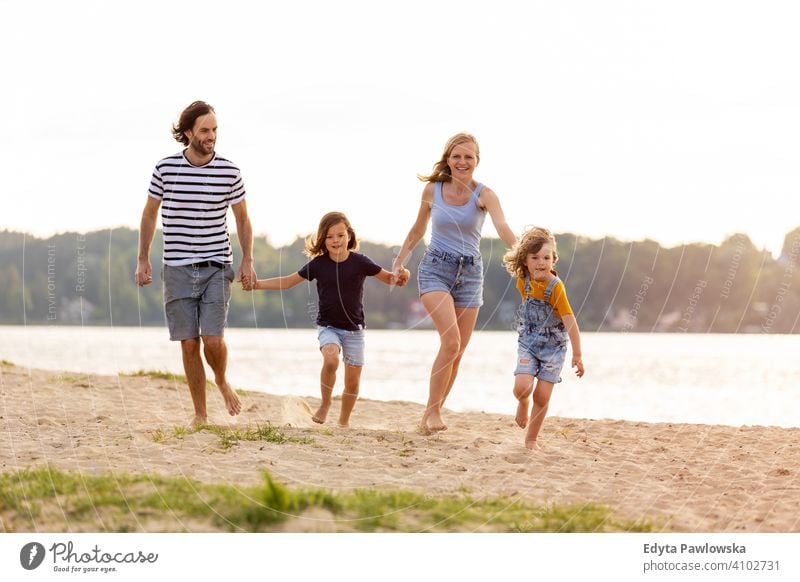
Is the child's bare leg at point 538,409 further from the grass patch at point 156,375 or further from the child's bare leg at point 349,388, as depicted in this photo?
the grass patch at point 156,375

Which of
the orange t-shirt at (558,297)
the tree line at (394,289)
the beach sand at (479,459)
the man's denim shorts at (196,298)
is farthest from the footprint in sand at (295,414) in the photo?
the orange t-shirt at (558,297)

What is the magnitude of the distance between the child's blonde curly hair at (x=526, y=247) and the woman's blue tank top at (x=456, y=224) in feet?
1.22

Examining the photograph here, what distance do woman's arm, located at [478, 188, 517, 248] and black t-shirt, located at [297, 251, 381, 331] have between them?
1184 mm

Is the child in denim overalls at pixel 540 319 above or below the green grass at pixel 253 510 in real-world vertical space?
above

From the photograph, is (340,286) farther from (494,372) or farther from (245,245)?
(494,372)

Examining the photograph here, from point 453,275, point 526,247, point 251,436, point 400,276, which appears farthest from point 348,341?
point 526,247

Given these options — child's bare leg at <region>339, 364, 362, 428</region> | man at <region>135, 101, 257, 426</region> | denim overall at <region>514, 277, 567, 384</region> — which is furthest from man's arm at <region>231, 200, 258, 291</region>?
denim overall at <region>514, 277, 567, 384</region>

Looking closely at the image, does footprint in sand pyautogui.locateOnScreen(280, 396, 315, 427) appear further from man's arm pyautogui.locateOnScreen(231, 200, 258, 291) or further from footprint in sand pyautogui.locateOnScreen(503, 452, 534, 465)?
footprint in sand pyautogui.locateOnScreen(503, 452, 534, 465)

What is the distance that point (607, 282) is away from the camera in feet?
37.3

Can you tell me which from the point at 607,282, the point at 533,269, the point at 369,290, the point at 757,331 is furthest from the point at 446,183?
the point at 757,331

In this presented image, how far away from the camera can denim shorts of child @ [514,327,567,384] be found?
330 inches

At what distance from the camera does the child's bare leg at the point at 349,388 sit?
923cm

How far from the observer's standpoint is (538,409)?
8539 mm
